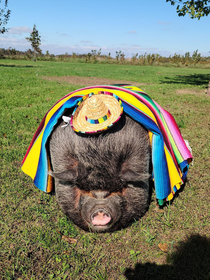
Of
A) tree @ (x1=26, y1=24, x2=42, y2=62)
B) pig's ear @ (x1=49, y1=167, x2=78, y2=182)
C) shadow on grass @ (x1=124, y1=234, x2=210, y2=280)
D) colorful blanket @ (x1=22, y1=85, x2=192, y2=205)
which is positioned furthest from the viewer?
tree @ (x1=26, y1=24, x2=42, y2=62)

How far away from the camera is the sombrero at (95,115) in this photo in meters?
2.14

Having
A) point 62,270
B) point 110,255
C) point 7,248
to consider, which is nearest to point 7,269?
point 7,248

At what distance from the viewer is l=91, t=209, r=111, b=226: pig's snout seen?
2.10m

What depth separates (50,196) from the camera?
123 inches

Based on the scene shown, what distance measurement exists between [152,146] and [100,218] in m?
0.97

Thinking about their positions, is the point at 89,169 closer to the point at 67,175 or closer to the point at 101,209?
the point at 67,175

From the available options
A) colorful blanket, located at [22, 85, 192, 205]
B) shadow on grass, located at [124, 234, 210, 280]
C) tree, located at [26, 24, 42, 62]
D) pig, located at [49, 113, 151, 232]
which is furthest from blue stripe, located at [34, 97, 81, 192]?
tree, located at [26, 24, 42, 62]

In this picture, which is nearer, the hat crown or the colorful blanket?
the hat crown

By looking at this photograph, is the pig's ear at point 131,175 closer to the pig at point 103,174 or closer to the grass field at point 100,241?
the pig at point 103,174

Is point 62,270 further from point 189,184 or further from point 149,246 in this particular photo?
point 189,184

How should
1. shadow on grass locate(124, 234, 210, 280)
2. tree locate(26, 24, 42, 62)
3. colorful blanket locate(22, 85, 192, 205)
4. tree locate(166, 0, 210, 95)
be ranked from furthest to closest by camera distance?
tree locate(26, 24, 42, 62), tree locate(166, 0, 210, 95), colorful blanket locate(22, 85, 192, 205), shadow on grass locate(124, 234, 210, 280)

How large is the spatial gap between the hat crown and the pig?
0.20 meters

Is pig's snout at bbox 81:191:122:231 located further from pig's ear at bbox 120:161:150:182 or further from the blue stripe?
the blue stripe

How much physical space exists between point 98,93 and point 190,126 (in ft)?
13.8
